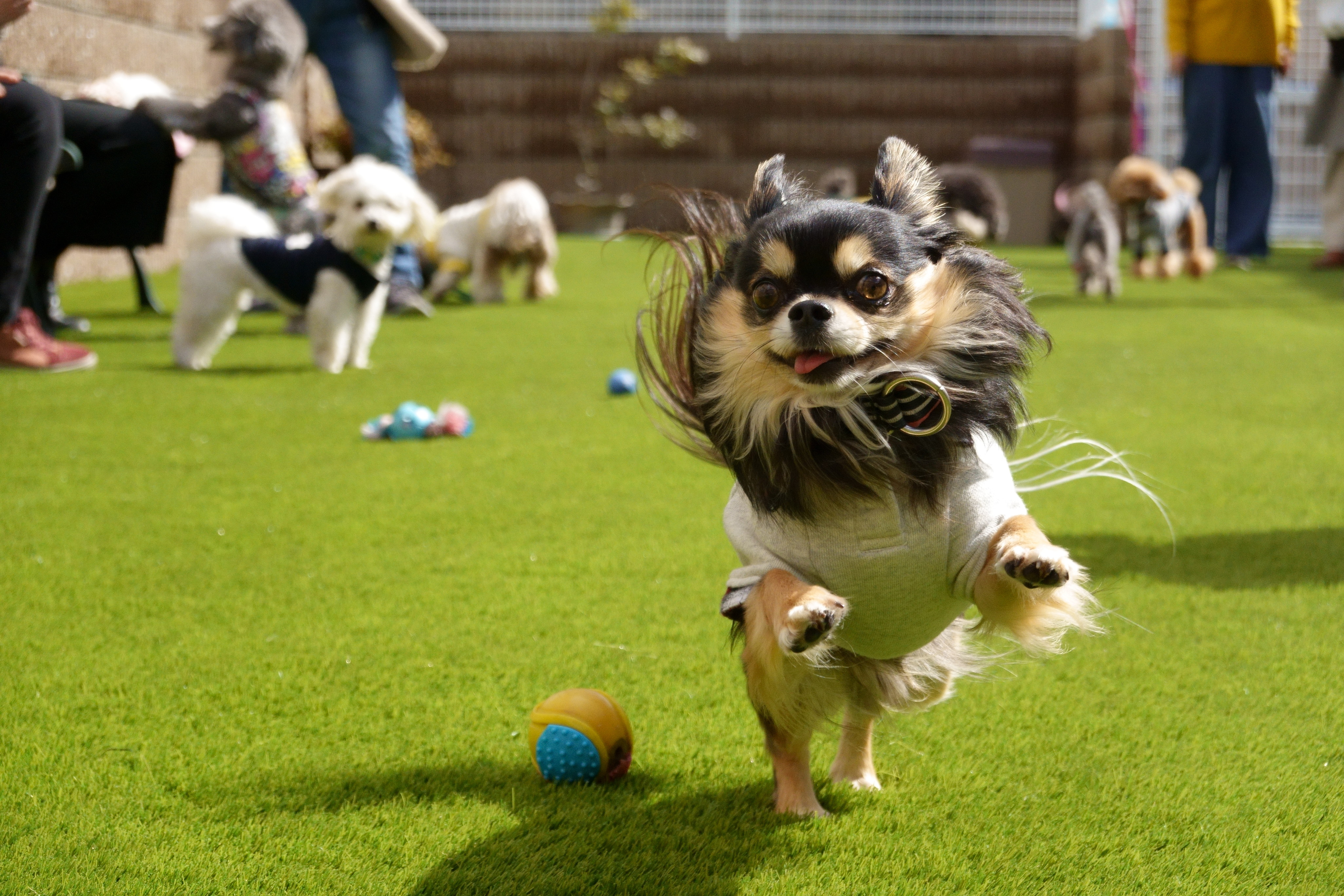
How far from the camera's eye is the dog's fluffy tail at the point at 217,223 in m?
5.36

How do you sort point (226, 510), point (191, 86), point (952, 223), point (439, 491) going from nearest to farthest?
point (952, 223) → point (226, 510) → point (439, 491) → point (191, 86)

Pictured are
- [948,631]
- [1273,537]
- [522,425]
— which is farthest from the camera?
[522,425]

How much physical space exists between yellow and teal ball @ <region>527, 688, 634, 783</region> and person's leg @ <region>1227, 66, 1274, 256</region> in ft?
29.7

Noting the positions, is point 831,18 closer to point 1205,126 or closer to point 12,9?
point 1205,126

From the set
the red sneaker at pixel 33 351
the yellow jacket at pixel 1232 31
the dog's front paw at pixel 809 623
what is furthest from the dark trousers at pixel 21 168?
the yellow jacket at pixel 1232 31

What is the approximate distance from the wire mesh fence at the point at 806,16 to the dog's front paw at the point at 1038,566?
48.4 feet

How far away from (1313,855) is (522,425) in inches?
119

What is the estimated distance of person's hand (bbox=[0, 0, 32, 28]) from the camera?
3.46 meters

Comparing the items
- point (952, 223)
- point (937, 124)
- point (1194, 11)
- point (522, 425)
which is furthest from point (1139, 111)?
point (952, 223)

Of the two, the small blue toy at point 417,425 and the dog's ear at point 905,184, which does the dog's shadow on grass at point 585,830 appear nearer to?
the dog's ear at point 905,184

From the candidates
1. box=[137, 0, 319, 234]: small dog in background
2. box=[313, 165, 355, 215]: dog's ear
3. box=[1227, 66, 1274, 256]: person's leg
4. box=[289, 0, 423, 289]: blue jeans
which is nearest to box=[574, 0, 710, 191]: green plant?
box=[1227, 66, 1274, 256]: person's leg

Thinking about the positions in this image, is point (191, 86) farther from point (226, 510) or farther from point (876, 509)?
point (876, 509)

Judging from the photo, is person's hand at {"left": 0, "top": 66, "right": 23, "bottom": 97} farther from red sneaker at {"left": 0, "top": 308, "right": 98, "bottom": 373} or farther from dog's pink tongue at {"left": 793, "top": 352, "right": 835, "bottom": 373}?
dog's pink tongue at {"left": 793, "top": 352, "right": 835, "bottom": 373}

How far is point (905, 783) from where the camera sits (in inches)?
69.9
